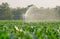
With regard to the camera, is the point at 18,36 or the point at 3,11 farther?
the point at 3,11

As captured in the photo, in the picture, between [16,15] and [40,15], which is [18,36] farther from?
[16,15]

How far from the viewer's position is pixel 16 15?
53.6 meters

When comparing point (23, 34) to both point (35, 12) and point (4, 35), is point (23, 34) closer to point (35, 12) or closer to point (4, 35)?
point (4, 35)

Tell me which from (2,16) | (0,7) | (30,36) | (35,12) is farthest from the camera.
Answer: (0,7)

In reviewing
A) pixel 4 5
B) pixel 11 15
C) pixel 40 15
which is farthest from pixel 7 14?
pixel 40 15

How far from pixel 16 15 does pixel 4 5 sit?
248 inches

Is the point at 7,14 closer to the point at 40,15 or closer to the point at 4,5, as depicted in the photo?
the point at 4,5

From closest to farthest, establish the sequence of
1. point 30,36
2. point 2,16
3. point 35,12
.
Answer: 1. point 30,36
2. point 35,12
3. point 2,16

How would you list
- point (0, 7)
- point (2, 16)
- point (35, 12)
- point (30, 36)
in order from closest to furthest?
point (30, 36) < point (35, 12) < point (2, 16) < point (0, 7)

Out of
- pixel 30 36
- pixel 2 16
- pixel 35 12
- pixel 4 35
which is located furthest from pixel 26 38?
pixel 2 16

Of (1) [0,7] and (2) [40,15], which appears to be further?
(1) [0,7]

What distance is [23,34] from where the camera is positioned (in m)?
1.76

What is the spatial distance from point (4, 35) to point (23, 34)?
0.45 ft

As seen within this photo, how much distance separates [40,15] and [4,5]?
2401 centimetres
